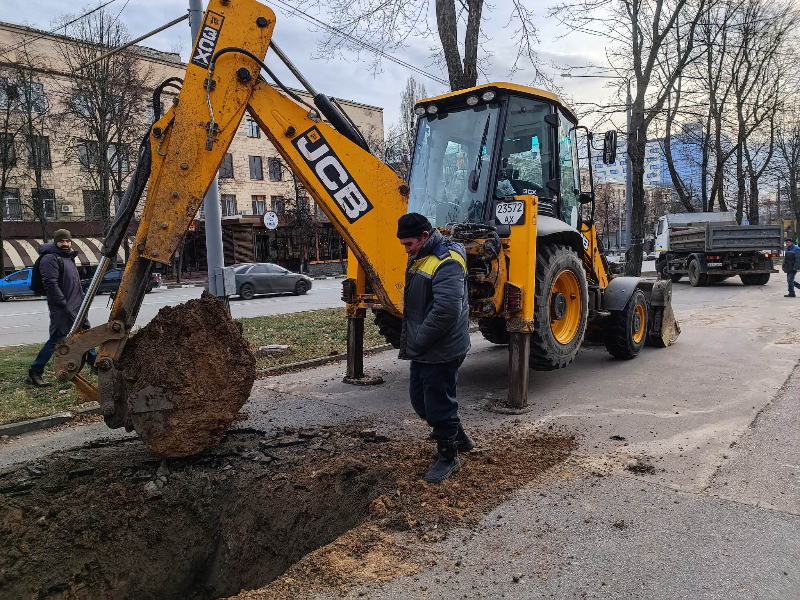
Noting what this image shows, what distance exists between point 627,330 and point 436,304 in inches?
200

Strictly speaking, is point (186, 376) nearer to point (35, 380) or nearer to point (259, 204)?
point (35, 380)

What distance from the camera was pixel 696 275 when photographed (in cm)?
2205

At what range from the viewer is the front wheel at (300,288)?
24.9 m

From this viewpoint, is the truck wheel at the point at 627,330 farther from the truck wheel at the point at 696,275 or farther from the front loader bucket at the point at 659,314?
the truck wheel at the point at 696,275

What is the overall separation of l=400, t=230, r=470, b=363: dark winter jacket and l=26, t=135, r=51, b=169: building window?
3267 cm

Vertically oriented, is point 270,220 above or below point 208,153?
above

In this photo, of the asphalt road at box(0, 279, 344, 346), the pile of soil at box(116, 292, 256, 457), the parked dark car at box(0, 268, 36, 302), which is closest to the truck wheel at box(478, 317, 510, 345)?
the pile of soil at box(116, 292, 256, 457)

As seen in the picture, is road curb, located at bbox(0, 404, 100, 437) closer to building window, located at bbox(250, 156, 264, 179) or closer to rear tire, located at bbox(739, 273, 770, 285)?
rear tire, located at bbox(739, 273, 770, 285)

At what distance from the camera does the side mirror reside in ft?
24.5

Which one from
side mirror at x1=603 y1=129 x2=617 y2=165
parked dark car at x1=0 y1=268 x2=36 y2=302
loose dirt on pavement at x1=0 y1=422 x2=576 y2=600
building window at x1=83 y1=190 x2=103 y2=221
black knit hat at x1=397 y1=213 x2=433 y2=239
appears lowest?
loose dirt on pavement at x1=0 y1=422 x2=576 y2=600

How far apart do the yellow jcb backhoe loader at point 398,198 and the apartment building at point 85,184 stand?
2172 cm

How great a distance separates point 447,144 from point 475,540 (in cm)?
478

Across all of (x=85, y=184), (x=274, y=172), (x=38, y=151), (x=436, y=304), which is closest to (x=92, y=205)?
(x=85, y=184)

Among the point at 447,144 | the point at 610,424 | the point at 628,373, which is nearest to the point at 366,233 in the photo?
the point at 447,144
